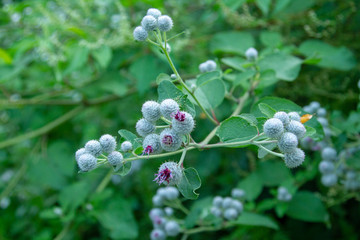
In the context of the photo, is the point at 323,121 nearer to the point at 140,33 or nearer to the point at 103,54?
the point at 140,33

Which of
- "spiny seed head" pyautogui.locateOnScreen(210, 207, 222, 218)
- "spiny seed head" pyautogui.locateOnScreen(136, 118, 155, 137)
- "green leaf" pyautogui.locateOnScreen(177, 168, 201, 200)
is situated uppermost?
"spiny seed head" pyautogui.locateOnScreen(136, 118, 155, 137)

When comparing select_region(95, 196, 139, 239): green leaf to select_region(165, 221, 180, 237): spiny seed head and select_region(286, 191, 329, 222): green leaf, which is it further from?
select_region(286, 191, 329, 222): green leaf

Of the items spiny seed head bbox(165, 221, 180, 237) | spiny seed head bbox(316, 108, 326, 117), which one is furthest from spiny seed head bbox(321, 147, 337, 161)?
spiny seed head bbox(165, 221, 180, 237)

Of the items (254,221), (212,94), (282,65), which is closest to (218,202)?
(254,221)

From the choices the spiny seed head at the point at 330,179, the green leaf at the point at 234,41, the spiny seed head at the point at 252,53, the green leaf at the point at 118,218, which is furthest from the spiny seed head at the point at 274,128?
the green leaf at the point at 118,218

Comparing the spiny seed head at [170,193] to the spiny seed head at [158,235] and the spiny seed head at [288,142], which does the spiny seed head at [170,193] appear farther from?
the spiny seed head at [288,142]
